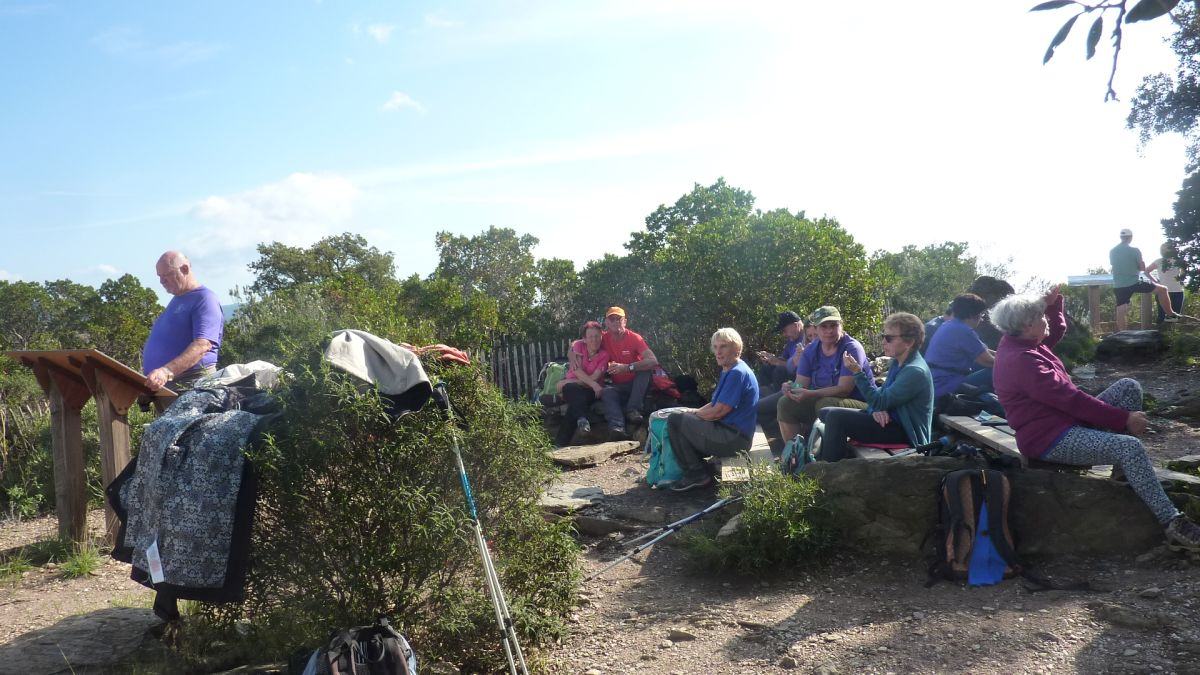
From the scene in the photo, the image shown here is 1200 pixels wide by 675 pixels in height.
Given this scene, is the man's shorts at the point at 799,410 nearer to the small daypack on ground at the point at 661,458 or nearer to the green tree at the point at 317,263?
the small daypack on ground at the point at 661,458

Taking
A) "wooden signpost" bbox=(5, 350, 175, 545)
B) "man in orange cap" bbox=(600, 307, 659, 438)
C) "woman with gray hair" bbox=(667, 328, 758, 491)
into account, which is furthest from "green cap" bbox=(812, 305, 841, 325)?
"wooden signpost" bbox=(5, 350, 175, 545)

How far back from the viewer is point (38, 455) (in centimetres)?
785

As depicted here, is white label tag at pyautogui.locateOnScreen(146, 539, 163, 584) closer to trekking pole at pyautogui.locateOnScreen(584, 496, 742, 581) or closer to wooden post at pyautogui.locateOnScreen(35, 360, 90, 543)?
trekking pole at pyautogui.locateOnScreen(584, 496, 742, 581)

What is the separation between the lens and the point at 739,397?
20.2 ft

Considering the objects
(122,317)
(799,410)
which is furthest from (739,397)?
(122,317)

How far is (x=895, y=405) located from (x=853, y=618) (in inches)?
66.8

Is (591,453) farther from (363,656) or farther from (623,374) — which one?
(363,656)

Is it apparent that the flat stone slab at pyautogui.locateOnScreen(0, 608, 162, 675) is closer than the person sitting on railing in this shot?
Yes

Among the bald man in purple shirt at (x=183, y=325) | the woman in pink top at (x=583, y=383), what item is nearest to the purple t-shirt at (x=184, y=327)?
the bald man in purple shirt at (x=183, y=325)

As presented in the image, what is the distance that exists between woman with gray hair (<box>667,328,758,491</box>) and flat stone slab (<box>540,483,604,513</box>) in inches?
25.2

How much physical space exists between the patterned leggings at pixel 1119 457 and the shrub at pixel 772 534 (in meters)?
1.27

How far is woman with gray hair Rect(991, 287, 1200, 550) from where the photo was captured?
167 inches

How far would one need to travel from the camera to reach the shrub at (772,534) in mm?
4551

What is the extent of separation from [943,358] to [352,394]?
476cm
